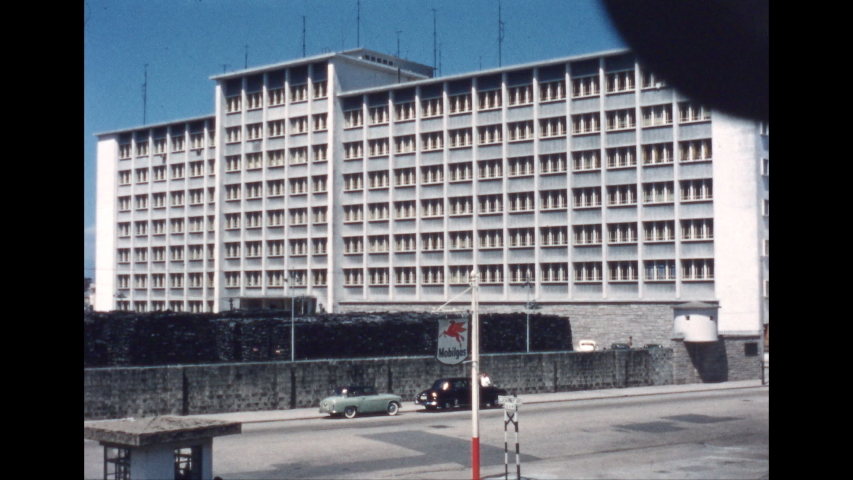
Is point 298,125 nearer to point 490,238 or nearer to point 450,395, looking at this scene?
point 490,238

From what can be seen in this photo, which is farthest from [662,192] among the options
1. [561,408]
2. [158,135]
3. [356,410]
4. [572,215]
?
[158,135]

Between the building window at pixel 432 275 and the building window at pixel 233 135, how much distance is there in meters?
27.8

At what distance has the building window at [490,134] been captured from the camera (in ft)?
262

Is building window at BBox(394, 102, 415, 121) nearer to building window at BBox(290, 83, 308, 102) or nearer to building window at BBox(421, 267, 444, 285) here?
building window at BBox(290, 83, 308, 102)

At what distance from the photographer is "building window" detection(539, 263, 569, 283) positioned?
7712cm

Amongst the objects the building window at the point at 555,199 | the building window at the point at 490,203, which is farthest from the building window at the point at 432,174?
the building window at the point at 555,199

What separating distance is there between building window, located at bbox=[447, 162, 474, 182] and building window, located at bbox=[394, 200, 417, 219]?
5.23 m

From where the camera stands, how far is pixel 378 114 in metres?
88.9

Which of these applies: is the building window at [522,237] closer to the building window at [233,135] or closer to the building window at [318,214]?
the building window at [318,214]

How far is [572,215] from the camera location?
250ft
